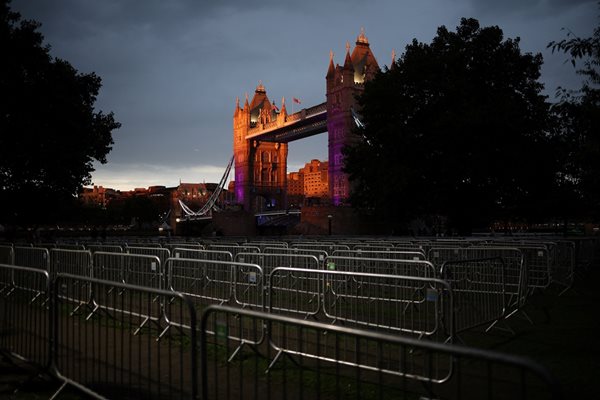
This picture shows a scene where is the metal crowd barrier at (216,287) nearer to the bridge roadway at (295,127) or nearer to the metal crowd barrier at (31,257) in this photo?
the metal crowd barrier at (31,257)

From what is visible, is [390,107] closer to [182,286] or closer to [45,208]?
[45,208]

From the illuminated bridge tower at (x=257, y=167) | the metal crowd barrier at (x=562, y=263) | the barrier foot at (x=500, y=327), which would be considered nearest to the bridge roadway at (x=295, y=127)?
the illuminated bridge tower at (x=257, y=167)

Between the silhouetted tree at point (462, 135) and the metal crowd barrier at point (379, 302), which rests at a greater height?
the silhouetted tree at point (462, 135)

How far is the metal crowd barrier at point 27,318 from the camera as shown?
5.87 metres

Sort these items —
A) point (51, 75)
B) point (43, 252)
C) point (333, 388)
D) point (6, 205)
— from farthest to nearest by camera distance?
point (6, 205) → point (51, 75) → point (43, 252) → point (333, 388)

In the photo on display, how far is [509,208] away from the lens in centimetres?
3078

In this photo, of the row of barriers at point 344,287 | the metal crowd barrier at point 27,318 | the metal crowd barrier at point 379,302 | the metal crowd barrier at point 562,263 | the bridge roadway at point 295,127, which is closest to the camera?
the metal crowd barrier at point 27,318

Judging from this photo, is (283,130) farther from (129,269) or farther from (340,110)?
(129,269)

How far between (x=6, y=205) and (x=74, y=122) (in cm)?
577

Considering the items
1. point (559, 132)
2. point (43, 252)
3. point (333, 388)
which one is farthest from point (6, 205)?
point (559, 132)

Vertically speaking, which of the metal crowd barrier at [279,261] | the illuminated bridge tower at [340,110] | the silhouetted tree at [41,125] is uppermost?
the illuminated bridge tower at [340,110]

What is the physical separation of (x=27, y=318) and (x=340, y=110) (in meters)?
76.2

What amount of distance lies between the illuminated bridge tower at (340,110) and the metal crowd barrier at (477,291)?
6621cm

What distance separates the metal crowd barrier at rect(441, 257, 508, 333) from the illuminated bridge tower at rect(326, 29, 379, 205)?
6621 cm
